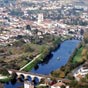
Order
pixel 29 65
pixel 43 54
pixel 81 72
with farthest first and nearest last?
pixel 43 54
pixel 29 65
pixel 81 72

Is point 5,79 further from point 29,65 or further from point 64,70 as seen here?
point 29,65

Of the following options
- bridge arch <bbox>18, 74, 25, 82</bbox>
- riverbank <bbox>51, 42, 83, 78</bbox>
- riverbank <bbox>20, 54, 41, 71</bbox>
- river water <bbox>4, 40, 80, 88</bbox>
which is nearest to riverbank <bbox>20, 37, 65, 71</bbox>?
riverbank <bbox>20, 54, 41, 71</bbox>

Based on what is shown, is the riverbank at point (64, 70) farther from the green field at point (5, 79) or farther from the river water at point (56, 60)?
the green field at point (5, 79)

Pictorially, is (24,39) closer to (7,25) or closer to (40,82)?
(7,25)

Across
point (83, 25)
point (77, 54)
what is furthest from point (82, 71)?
point (83, 25)

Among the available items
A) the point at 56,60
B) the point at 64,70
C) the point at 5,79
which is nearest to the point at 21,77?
the point at 5,79

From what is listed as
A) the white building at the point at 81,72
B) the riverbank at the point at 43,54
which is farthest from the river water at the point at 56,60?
the white building at the point at 81,72

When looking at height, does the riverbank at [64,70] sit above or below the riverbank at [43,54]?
above

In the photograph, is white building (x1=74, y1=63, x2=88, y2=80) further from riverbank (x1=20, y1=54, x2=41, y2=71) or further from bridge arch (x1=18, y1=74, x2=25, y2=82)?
riverbank (x1=20, y1=54, x2=41, y2=71)

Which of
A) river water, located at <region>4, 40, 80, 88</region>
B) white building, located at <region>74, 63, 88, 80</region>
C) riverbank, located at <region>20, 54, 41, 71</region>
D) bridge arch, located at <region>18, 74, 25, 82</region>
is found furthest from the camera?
river water, located at <region>4, 40, 80, 88</region>
